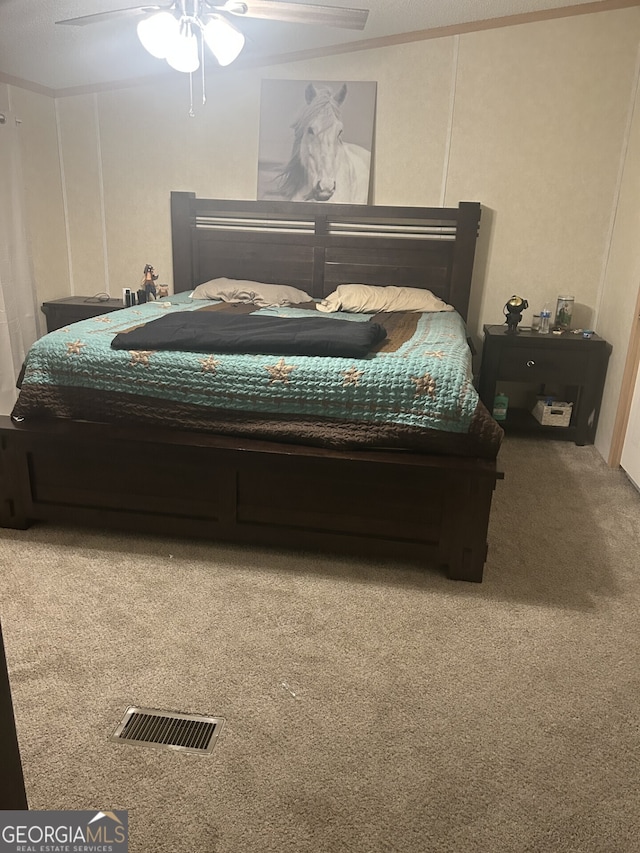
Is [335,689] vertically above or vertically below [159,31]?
below

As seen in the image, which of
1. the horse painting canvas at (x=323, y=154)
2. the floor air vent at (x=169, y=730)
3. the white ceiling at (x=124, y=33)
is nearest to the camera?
the floor air vent at (x=169, y=730)

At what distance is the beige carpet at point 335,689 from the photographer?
136cm

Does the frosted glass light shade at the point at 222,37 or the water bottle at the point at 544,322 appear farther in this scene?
the water bottle at the point at 544,322

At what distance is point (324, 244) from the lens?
13.3 feet

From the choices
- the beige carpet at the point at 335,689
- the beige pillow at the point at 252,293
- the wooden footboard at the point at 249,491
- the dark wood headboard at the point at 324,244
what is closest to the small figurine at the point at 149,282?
the dark wood headboard at the point at 324,244

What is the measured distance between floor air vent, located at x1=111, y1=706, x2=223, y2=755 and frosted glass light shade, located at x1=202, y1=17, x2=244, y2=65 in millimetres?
2537

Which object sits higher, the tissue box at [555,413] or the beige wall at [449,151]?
the beige wall at [449,151]

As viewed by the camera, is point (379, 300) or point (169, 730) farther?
point (379, 300)

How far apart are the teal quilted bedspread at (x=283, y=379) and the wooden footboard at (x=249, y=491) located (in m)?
0.14

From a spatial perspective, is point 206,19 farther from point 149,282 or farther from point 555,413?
point 555,413

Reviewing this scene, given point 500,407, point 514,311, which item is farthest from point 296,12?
point 500,407

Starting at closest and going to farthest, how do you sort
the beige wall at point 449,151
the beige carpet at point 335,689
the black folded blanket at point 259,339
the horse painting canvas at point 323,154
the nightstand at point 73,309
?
1. the beige carpet at point 335,689
2. the black folded blanket at point 259,339
3. the beige wall at point 449,151
4. the horse painting canvas at point 323,154
5. the nightstand at point 73,309

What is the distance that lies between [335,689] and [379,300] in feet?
8.13

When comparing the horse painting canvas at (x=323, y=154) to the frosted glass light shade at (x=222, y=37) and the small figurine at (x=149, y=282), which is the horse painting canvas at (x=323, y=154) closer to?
the small figurine at (x=149, y=282)
